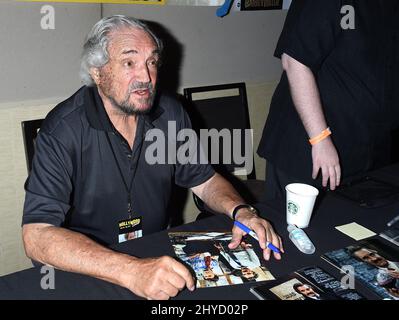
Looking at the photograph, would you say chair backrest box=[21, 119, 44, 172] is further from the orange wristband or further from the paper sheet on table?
the paper sheet on table

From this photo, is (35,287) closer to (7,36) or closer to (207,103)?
(7,36)

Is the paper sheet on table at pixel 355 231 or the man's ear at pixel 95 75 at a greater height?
the man's ear at pixel 95 75

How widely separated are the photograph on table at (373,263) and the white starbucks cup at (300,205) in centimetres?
16

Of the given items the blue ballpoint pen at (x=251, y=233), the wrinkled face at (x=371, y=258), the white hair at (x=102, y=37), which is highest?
the white hair at (x=102, y=37)

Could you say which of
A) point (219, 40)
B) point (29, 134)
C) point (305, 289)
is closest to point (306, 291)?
point (305, 289)

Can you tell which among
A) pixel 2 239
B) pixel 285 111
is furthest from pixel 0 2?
pixel 285 111

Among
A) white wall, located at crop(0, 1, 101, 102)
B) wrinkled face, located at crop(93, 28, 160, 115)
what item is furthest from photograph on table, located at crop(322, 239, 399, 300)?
white wall, located at crop(0, 1, 101, 102)

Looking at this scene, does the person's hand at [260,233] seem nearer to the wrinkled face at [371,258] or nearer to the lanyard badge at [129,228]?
the wrinkled face at [371,258]

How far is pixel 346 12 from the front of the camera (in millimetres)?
1646

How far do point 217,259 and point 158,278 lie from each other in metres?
0.21

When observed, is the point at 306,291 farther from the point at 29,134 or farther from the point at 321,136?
the point at 29,134

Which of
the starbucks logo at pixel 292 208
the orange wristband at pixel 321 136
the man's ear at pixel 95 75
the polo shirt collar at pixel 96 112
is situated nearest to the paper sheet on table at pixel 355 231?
the starbucks logo at pixel 292 208

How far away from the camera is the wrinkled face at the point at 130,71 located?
55.8 inches

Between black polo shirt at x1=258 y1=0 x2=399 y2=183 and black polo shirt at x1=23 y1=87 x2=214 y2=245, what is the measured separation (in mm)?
492
